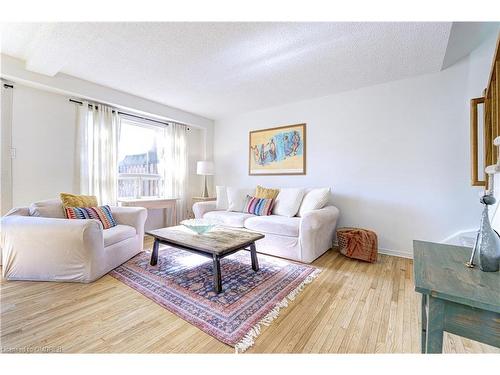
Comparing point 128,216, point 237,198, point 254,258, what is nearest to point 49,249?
point 128,216

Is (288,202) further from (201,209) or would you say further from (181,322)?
(181,322)

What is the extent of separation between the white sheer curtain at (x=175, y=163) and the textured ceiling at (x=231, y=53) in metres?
1.10

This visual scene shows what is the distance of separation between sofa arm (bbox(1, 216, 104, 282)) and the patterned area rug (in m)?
0.36

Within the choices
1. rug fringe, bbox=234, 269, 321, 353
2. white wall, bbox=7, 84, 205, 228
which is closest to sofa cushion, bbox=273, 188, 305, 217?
rug fringe, bbox=234, 269, 321, 353

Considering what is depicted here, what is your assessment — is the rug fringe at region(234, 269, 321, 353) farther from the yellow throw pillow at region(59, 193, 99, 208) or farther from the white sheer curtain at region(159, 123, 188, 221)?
the white sheer curtain at region(159, 123, 188, 221)

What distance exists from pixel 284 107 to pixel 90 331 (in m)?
3.70

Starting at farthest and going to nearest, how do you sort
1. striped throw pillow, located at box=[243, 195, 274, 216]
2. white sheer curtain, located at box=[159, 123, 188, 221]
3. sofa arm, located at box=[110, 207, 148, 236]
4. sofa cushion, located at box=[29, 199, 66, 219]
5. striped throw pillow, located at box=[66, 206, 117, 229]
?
white sheer curtain, located at box=[159, 123, 188, 221] → striped throw pillow, located at box=[243, 195, 274, 216] → sofa arm, located at box=[110, 207, 148, 236] → striped throw pillow, located at box=[66, 206, 117, 229] → sofa cushion, located at box=[29, 199, 66, 219]

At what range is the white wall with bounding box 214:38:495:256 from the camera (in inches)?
95.2

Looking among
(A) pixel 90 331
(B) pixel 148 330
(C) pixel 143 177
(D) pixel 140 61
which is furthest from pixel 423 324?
(C) pixel 143 177

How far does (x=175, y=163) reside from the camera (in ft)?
A: 13.7

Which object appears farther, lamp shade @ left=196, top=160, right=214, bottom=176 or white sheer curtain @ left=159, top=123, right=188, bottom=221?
lamp shade @ left=196, top=160, right=214, bottom=176

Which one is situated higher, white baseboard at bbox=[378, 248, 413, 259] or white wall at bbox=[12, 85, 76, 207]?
white wall at bbox=[12, 85, 76, 207]

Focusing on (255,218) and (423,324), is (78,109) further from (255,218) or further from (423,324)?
(423,324)

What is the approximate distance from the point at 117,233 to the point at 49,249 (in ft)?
1.76
